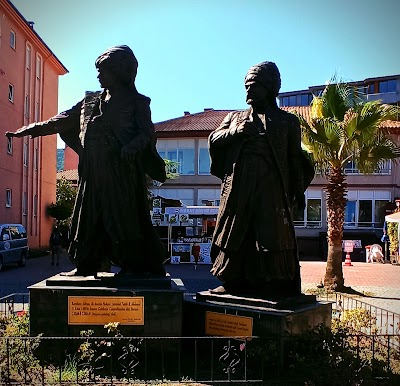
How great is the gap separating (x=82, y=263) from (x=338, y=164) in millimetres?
11043

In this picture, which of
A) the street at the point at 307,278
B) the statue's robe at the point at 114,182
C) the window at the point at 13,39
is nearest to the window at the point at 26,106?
the window at the point at 13,39

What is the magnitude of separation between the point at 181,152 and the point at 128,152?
3258 centimetres

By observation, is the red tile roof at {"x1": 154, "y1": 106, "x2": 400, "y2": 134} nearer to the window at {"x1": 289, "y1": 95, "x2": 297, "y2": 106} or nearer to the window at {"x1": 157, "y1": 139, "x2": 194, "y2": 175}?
the window at {"x1": 157, "y1": 139, "x2": 194, "y2": 175}

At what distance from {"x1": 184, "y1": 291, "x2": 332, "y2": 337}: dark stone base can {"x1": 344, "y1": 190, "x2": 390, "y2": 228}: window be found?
3161 centimetres

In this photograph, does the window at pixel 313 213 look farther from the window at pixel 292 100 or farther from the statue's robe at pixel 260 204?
the window at pixel 292 100

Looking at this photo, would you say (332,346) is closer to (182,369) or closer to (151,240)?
(182,369)

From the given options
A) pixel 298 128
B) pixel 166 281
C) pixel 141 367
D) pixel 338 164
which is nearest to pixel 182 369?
pixel 141 367

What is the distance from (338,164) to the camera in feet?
53.2

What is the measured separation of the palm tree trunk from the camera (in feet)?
53.2

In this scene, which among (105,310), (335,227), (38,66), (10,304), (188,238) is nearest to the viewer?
(105,310)

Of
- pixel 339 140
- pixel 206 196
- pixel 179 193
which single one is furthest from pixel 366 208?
pixel 339 140

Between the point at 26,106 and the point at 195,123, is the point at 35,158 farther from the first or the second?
the point at 195,123

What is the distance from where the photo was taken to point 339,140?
1565 centimetres

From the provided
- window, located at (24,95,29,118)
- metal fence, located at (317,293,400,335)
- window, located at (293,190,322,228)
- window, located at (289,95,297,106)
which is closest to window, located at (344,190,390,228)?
window, located at (293,190,322,228)
